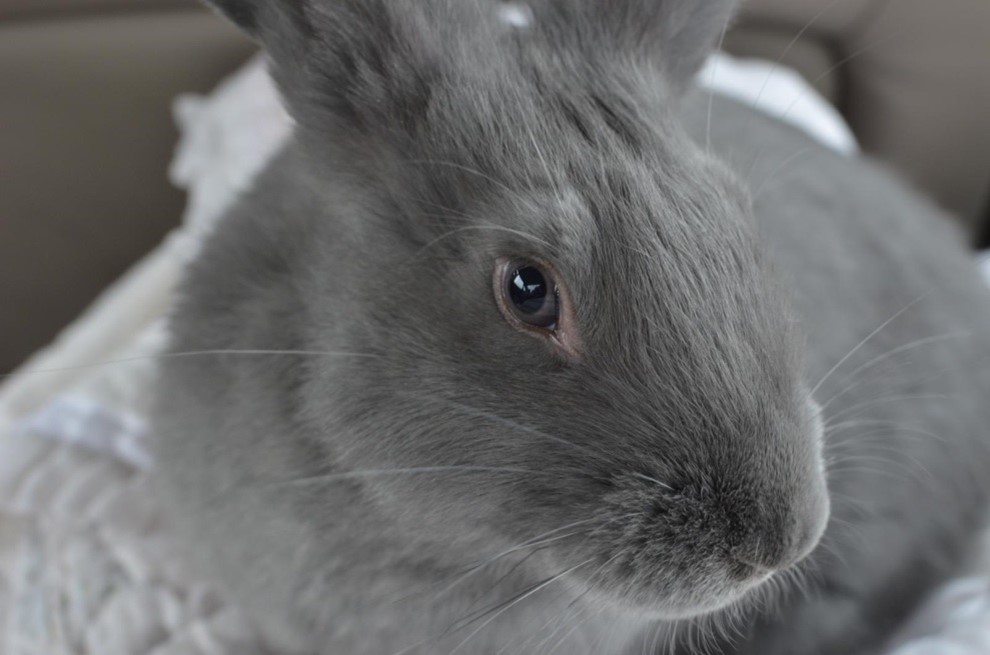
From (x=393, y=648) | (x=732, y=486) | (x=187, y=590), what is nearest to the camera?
(x=732, y=486)

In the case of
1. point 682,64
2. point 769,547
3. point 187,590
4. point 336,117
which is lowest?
point 187,590

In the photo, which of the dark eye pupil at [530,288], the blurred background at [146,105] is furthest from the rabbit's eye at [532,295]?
the blurred background at [146,105]

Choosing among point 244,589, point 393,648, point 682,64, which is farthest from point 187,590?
point 682,64

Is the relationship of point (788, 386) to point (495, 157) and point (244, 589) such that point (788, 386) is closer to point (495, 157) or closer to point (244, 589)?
point (495, 157)

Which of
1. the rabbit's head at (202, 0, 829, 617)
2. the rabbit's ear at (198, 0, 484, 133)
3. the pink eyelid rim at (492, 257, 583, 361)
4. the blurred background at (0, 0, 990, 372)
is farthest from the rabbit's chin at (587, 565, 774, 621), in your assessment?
the blurred background at (0, 0, 990, 372)

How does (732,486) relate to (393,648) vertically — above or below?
above

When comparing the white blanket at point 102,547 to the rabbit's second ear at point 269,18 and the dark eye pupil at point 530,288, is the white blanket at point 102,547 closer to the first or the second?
the rabbit's second ear at point 269,18
